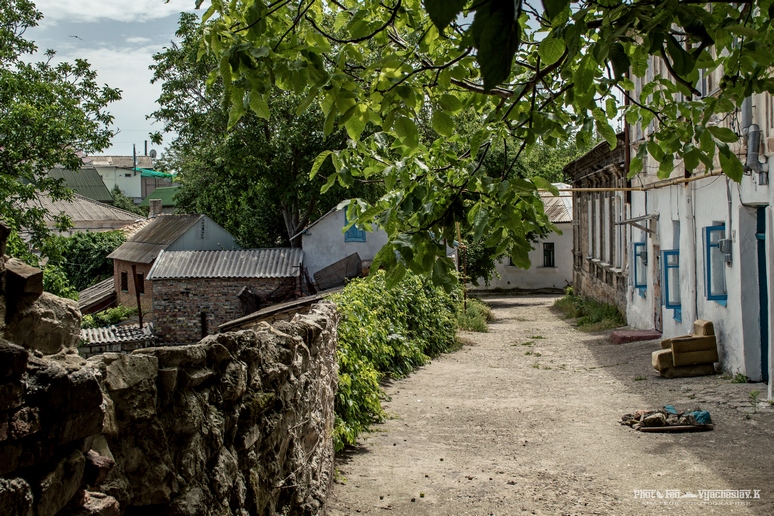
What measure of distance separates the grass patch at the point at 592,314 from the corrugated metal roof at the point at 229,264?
8.70 meters

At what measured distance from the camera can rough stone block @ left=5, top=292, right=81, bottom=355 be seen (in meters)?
2.81

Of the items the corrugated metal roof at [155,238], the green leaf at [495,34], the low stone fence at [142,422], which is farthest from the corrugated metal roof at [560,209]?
the green leaf at [495,34]

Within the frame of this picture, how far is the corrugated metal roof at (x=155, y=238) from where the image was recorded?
28828mm

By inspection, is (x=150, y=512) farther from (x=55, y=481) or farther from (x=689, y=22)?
(x=689, y=22)

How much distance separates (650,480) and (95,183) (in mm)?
64273

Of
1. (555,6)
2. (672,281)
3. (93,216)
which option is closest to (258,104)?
(555,6)

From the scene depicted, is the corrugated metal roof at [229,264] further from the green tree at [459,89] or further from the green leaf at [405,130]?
the green leaf at [405,130]

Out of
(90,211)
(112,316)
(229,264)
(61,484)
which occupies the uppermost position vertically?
(90,211)

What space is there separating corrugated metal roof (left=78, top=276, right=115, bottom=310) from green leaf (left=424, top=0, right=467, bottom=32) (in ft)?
109

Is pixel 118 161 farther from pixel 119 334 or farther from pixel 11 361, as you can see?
pixel 11 361

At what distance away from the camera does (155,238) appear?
3044 cm

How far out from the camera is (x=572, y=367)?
536 inches

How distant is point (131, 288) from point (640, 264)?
21.7 meters

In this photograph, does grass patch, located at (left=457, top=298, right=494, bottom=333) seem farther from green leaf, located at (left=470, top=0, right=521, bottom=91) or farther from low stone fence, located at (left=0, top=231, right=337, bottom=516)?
green leaf, located at (left=470, top=0, right=521, bottom=91)
